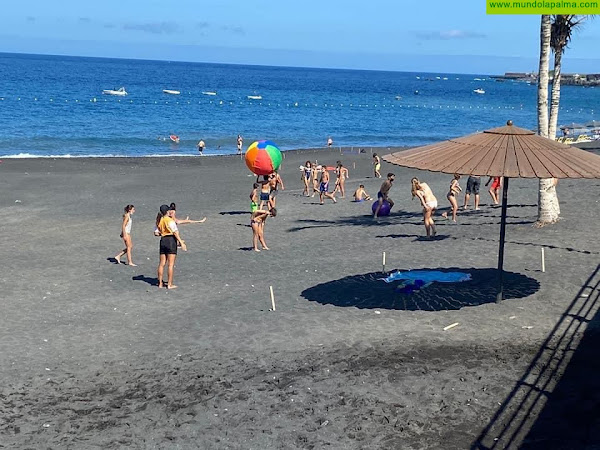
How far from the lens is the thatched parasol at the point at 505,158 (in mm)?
11695

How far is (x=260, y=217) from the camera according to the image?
18.2 metres

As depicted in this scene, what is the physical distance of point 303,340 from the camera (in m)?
12.0

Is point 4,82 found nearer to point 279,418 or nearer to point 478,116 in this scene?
point 478,116

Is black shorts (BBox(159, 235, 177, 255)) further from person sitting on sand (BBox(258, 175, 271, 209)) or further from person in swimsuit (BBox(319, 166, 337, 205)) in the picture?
person in swimsuit (BBox(319, 166, 337, 205))

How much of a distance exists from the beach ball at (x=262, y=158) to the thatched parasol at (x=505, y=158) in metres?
10.5

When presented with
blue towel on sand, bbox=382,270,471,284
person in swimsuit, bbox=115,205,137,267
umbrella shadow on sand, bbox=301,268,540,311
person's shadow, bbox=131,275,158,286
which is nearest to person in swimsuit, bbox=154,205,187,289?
person's shadow, bbox=131,275,158,286

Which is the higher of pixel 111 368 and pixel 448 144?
pixel 448 144

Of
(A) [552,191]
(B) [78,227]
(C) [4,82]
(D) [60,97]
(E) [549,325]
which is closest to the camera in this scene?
(E) [549,325]

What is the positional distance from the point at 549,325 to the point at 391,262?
4984 mm

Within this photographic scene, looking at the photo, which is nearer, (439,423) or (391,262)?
(439,423)

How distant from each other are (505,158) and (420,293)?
337 centimetres

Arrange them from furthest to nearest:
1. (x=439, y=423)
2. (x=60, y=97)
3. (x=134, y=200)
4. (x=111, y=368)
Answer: (x=60, y=97), (x=134, y=200), (x=111, y=368), (x=439, y=423)

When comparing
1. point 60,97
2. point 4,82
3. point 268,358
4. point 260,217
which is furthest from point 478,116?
point 268,358

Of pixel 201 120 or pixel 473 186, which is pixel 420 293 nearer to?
pixel 473 186
